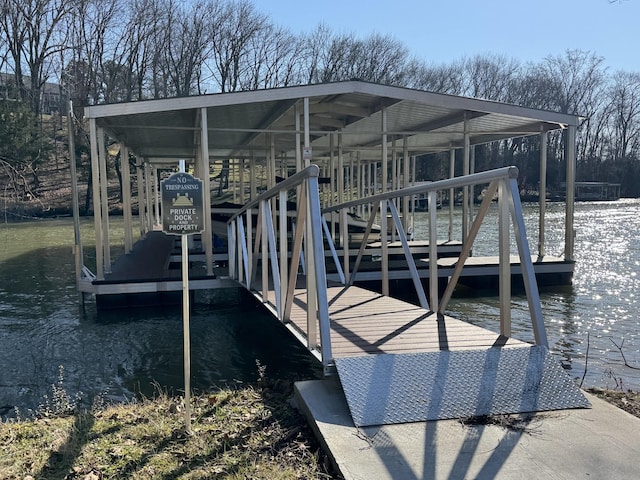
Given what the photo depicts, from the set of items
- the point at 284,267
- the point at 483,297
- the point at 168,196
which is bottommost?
the point at 483,297

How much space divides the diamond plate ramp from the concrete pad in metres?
0.08

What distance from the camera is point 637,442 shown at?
250 centimetres

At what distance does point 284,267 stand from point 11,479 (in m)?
2.42

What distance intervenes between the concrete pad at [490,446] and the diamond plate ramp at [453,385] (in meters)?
0.08

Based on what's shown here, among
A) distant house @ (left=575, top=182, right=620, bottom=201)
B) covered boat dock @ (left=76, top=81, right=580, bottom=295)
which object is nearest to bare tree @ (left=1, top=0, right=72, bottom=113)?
covered boat dock @ (left=76, top=81, right=580, bottom=295)

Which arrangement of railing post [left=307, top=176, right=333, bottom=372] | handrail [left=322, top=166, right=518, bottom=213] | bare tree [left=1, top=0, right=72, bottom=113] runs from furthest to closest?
1. bare tree [left=1, top=0, right=72, bottom=113]
2. handrail [left=322, top=166, right=518, bottom=213]
3. railing post [left=307, top=176, right=333, bottom=372]

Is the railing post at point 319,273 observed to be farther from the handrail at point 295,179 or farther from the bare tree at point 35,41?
the bare tree at point 35,41

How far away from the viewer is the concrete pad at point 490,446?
7.45ft

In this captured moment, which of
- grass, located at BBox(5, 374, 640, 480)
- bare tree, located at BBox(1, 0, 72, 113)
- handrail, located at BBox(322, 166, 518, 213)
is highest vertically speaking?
bare tree, located at BBox(1, 0, 72, 113)

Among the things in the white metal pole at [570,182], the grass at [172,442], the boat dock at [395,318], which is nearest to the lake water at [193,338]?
the boat dock at [395,318]

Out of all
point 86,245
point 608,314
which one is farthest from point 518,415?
point 86,245

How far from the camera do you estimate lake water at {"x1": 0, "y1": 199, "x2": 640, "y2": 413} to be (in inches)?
199

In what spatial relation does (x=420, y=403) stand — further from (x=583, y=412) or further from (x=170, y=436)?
(x=170, y=436)

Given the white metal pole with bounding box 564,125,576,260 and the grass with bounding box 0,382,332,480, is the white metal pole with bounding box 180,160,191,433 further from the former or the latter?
the white metal pole with bounding box 564,125,576,260
